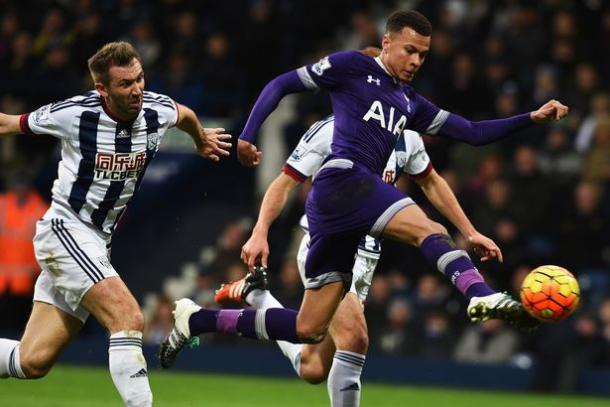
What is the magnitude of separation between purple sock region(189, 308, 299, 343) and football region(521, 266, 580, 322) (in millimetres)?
1461

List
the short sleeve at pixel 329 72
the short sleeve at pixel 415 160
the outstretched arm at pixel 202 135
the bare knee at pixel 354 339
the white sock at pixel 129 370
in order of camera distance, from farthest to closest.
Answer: the short sleeve at pixel 415 160 < the bare knee at pixel 354 339 < the outstretched arm at pixel 202 135 < the short sleeve at pixel 329 72 < the white sock at pixel 129 370

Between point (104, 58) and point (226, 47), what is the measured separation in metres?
8.62

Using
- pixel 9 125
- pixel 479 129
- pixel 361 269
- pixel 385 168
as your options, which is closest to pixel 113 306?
pixel 9 125

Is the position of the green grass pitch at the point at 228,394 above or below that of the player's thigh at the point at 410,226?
below

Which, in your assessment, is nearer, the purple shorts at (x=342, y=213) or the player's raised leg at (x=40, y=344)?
the purple shorts at (x=342, y=213)

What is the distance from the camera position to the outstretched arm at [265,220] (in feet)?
23.5

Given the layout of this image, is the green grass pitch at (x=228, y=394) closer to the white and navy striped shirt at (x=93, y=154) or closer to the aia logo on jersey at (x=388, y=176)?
the white and navy striped shirt at (x=93, y=154)

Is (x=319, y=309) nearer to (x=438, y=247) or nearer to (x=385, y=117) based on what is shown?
(x=438, y=247)

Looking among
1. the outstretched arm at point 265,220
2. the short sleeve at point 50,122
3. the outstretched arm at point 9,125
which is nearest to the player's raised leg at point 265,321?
the outstretched arm at point 265,220

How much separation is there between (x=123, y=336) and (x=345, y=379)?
1.53 m

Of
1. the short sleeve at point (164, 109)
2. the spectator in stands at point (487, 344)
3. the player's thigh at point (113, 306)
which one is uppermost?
the short sleeve at point (164, 109)

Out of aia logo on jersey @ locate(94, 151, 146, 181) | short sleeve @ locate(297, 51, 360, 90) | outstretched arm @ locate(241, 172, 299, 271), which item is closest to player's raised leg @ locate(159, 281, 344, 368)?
outstretched arm @ locate(241, 172, 299, 271)

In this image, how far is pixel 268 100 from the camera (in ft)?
24.1

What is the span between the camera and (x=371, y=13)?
15.9 meters
